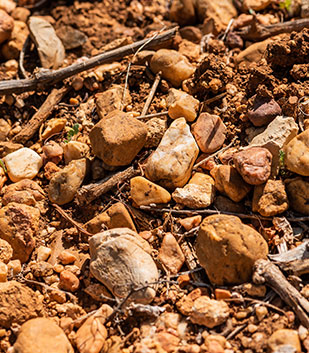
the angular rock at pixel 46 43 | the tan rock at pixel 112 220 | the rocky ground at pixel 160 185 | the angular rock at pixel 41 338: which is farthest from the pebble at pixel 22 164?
the angular rock at pixel 41 338

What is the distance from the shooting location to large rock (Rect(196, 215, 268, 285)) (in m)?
2.72

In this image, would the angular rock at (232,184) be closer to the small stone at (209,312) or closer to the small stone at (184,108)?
the small stone at (184,108)

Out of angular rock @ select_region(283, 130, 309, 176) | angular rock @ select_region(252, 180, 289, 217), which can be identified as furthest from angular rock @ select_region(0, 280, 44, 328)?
angular rock @ select_region(283, 130, 309, 176)

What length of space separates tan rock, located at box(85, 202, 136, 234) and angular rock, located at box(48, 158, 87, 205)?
34cm

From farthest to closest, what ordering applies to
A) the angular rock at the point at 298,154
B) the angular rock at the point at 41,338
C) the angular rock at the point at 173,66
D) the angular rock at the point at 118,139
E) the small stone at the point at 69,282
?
1. the angular rock at the point at 173,66
2. the angular rock at the point at 118,139
3. the small stone at the point at 69,282
4. the angular rock at the point at 298,154
5. the angular rock at the point at 41,338

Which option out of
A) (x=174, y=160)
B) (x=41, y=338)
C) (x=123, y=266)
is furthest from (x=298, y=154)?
(x=41, y=338)

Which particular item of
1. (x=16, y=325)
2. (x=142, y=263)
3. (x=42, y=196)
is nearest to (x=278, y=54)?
(x=142, y=263)

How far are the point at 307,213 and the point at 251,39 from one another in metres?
2.05

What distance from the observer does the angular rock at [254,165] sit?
9.62ft

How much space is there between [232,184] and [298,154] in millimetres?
493

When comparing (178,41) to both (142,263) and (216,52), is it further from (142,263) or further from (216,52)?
(142,263)

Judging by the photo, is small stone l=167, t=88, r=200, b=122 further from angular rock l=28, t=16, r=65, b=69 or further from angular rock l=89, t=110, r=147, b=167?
angular rock l=28, t=16, r=65, b=69

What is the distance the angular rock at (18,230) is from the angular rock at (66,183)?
0.28m

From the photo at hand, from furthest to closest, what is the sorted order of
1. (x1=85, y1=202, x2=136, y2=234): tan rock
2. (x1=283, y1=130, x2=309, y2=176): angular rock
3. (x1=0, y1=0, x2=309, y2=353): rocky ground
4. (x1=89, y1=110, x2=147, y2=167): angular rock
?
(x1=89, y1=110, x2=147, y2=167): angular rock, (x1=85, y1=202, x2=136, y2=234): tan rock, (x1=283, y1=130, x2=309, y2=176): angular rock, (x1=0, y1=0, x2=309, y2=353): rocky ground
